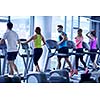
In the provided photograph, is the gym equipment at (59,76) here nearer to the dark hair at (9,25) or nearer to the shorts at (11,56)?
the shorts at (11,56)

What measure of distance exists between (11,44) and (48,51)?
0.44m

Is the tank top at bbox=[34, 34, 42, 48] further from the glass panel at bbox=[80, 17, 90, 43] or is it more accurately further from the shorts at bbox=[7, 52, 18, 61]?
the glass panel at bbox=[80, 17, 90, 43]

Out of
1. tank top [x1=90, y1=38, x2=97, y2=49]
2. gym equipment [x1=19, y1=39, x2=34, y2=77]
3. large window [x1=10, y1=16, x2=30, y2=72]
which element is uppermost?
large window [x1=10, y1=16, x2=30, y2=72]

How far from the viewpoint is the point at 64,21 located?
2.70 metres

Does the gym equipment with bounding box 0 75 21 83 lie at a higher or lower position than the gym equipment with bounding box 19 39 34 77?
lower

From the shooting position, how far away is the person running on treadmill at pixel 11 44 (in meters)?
2.65

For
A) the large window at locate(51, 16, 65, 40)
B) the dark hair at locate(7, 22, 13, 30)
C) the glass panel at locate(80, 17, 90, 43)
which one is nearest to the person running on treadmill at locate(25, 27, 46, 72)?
the large window at locate(51, 16, 65, 40)

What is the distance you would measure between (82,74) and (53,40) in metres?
0.53

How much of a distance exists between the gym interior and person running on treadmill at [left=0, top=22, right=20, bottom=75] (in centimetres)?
4

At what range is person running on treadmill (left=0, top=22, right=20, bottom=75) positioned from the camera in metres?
2.65

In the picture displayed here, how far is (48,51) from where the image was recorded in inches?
106

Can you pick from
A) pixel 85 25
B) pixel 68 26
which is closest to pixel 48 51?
pixel 68 26
